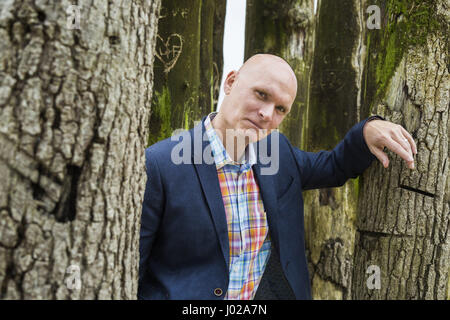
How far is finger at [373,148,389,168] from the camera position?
2.25 meters

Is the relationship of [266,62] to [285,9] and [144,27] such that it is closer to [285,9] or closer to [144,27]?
[144,27]

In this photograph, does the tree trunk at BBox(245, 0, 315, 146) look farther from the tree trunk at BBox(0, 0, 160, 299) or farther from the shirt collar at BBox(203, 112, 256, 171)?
the tree trunk at BBox(0, 0, 160, 299)

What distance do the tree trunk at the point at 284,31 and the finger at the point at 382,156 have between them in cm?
180

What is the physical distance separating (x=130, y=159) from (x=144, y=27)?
535 mm

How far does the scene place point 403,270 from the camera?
2355mm

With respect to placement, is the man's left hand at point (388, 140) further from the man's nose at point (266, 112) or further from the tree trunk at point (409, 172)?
the man's nose at point (266, 112)

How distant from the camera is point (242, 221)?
2457 millimetres

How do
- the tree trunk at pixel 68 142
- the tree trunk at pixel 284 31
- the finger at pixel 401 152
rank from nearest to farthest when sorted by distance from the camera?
1. the tree trunk at pixel 68 142
2. the finger at pixel 401 152
3. the tree trunk at pixel 284 31

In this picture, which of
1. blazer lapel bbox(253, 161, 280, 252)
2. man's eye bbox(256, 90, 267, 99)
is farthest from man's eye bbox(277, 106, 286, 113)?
blazer lapel bbox(253, 161, 280, 252)

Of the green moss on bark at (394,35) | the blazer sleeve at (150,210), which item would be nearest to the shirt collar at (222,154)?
the blazer sleeve at (150,210)

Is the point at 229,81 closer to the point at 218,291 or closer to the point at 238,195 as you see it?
the point at 238,195

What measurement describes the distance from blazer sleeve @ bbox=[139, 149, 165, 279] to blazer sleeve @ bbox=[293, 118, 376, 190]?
107cm

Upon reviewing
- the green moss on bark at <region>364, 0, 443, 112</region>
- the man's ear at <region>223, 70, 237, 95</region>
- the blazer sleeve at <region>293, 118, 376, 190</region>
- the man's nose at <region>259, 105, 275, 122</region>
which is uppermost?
the green moss on bark at <region>364, 0, 443, 112</region>

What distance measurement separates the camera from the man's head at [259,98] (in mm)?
2477
